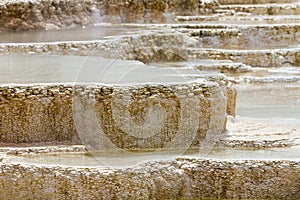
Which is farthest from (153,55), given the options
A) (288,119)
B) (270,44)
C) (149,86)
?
(149,86)

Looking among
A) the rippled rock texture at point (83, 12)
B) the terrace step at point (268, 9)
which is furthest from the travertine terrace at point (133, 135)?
the terrace step at point (268, 9)

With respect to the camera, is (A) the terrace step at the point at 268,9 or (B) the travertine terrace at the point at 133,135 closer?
(B) the travertine terrace at the point at 133,135

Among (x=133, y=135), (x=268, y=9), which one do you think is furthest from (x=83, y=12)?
(x=133, y=135)

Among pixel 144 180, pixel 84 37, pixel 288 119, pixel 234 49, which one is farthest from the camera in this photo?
pixel 234 49

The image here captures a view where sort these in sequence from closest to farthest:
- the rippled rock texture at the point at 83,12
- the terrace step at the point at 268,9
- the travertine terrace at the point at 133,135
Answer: the travertine terrace at the point at 133,135 < the rippled rock texture at the point at 83,12 < the terrace step at the point at 268,9

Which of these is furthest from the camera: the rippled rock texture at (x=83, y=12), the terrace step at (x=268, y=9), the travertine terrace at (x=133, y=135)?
the terrace step at (x=268, y=9)

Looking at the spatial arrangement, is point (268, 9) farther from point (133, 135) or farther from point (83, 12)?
point (133, 135)

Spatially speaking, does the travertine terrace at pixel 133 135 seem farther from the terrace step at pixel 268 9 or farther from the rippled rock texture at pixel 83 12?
the terrace step at pixel 268 9

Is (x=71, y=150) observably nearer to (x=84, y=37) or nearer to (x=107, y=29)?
(x=84, y=37)

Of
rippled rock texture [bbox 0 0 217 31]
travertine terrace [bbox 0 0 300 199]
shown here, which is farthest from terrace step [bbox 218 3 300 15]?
travertine terrace [bbox 0 0 300 199]

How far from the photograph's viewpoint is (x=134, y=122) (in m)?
7.43

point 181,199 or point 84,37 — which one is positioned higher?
point 84,37

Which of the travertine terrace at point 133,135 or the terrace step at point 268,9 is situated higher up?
the terrace step at point 268,9

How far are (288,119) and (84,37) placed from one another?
4.66 m
